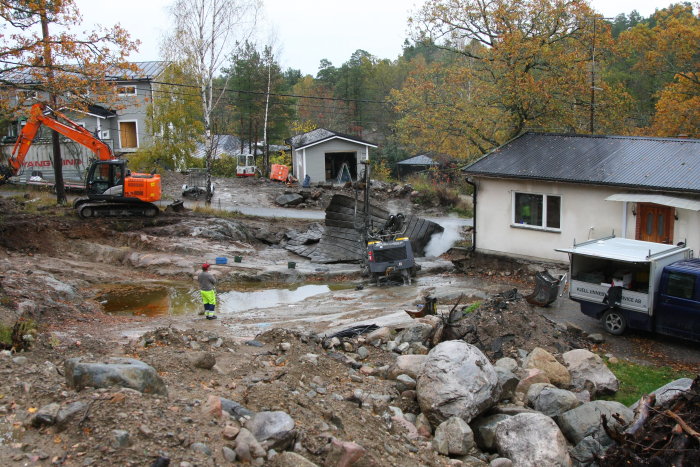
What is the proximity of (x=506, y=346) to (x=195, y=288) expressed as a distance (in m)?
11.1

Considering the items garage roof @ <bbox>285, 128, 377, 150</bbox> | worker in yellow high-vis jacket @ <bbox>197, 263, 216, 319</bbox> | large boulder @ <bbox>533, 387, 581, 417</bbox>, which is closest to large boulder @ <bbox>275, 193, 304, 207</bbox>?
garage roof @ <bbox>285, 128, 377, 150</bbox>

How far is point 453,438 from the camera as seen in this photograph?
9289 mm

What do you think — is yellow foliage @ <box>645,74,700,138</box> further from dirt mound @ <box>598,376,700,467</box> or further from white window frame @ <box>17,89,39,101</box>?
white window frame @ <box>17,89,39,101</box>

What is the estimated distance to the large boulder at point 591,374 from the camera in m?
12.1

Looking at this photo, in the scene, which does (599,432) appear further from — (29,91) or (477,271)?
(29,91)

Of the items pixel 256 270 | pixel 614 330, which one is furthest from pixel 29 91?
pixel 614 330

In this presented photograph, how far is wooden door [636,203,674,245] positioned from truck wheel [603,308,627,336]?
14.0 feet

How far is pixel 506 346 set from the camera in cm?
1370

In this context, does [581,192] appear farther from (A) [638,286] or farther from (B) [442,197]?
(B) [442,197]

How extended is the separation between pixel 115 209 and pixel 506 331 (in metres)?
19.6

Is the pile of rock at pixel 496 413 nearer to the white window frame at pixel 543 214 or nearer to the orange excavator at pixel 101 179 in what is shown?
the white window frame at pixel 543 214

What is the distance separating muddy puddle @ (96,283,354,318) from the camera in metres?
18.6

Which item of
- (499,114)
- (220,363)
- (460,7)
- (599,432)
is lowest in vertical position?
(599,432)

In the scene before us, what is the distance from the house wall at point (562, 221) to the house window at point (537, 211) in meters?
0.15
